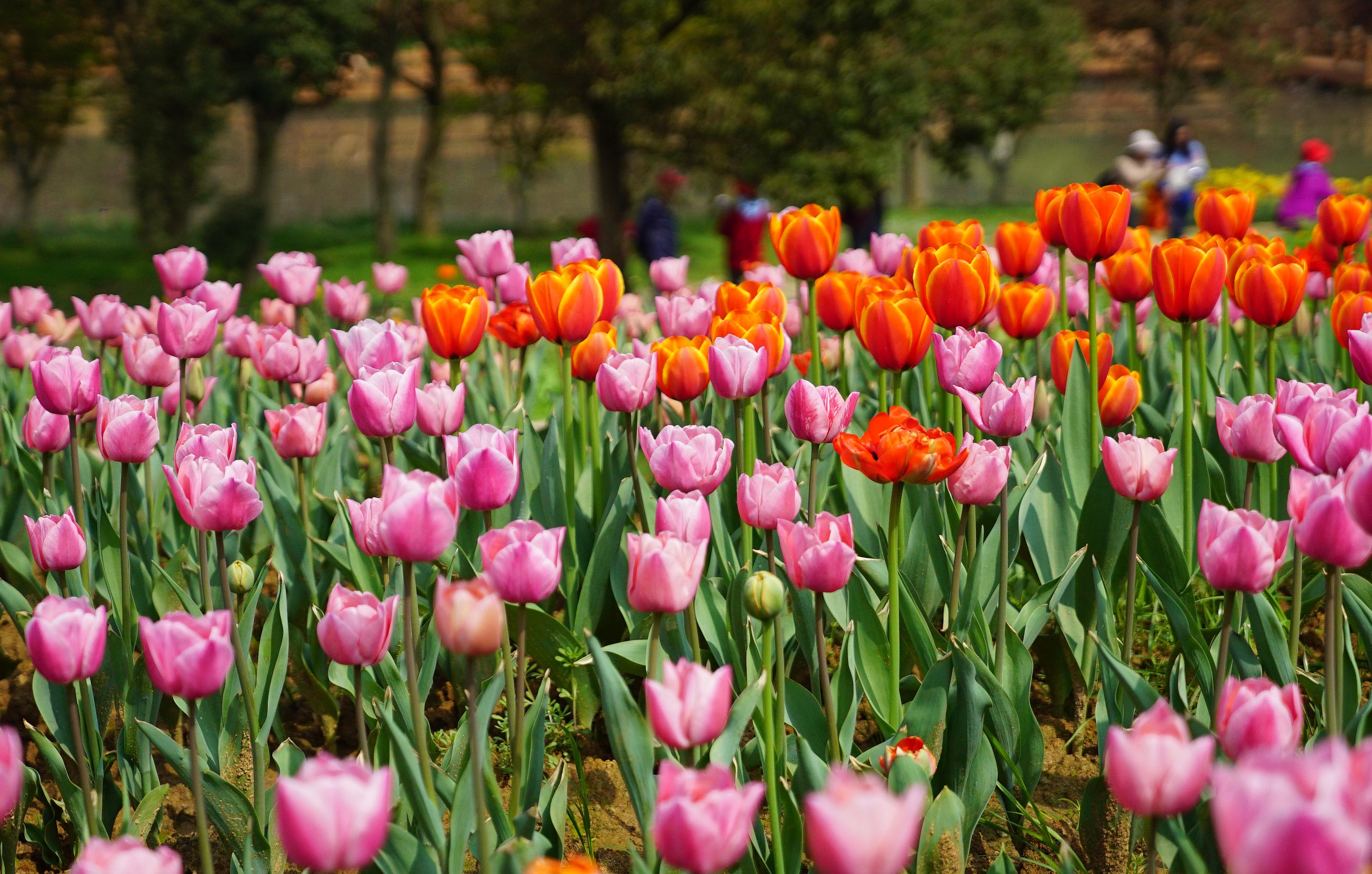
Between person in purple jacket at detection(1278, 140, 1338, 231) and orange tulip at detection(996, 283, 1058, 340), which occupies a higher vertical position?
orange tulip at detection(996, 283, 1058, 340)

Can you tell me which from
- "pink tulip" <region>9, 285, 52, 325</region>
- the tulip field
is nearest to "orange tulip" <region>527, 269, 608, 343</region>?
the tulip field

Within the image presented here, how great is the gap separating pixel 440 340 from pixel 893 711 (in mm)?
1226

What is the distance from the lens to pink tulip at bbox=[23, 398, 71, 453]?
2332 millimetres

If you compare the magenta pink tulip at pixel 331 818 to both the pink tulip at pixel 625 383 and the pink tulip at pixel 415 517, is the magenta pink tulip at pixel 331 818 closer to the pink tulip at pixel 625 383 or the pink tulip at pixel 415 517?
the pink tulip at pixel 415 517

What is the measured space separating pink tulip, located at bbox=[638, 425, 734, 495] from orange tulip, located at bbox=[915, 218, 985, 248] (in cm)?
108

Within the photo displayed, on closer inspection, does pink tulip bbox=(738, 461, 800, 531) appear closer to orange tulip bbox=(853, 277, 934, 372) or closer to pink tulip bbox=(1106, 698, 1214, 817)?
orange tulip bbox=(853, 277, 934, 372)

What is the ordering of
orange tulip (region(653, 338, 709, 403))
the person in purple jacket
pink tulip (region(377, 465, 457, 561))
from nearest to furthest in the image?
pink tulip (region(377, 465, 457, 561)) → orange tulip (region(653, 338, 709, 403)) → the person in purple jacket

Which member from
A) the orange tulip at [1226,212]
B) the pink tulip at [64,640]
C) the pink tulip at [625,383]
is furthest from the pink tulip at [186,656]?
the orange tulip at [1226,212]

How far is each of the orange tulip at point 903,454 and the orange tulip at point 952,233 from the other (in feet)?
3.51

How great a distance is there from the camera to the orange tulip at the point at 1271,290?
7.91 feet

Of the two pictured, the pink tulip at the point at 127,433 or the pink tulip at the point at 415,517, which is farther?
the pink tulip at the point at 127,433

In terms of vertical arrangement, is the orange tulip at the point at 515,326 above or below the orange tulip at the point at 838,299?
below

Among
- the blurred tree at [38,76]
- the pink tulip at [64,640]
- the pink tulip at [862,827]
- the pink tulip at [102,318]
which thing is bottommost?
the blurred tree at [38,76]

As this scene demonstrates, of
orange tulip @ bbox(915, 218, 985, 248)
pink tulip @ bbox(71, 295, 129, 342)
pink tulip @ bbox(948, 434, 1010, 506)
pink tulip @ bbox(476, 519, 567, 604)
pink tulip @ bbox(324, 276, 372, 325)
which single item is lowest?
pink tulip @ bbox(324, 276, 372, 325)
